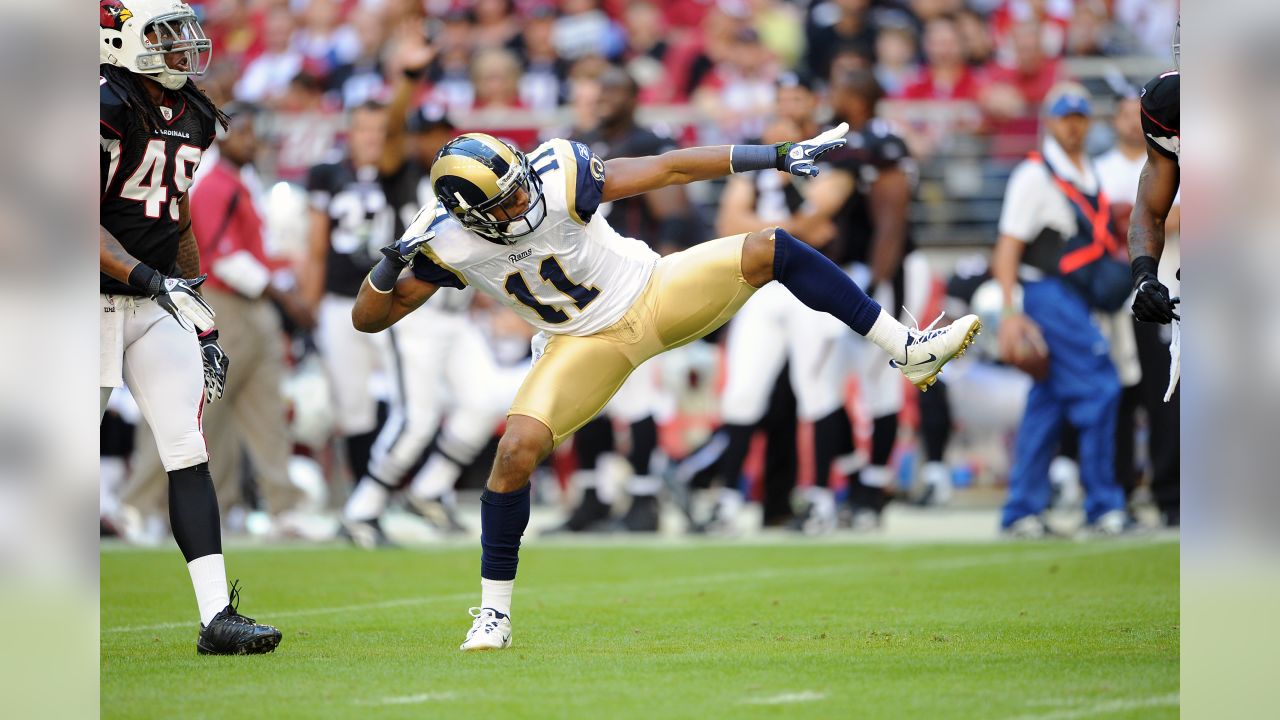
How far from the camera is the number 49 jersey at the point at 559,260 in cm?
566

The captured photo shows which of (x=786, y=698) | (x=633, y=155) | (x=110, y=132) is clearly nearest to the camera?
(x=786, y=698)

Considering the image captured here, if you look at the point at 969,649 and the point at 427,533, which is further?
the point at 427,533

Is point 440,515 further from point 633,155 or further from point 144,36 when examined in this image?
point 144,36

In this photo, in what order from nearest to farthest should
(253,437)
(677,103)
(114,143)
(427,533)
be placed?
1. (114,143)
2. (253,437)
3. (427,533)
4. (677,103)

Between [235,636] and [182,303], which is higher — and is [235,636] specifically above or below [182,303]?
below

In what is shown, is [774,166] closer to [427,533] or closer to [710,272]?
[710,272]

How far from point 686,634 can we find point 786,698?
1427mm

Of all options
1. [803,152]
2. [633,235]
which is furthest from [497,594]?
[633,235]

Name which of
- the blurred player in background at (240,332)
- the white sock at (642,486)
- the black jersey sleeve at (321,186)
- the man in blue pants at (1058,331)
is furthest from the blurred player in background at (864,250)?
the blurred player in background at (240,332)

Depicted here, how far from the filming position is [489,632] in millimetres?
5531

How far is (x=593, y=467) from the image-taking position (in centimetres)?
1016

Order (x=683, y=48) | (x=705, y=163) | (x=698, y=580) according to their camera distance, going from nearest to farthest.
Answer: (x=705, y=163) < (x=698, y=580) < (x=683, y=48)
